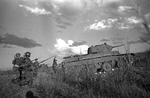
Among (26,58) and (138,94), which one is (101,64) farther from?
(138,94)

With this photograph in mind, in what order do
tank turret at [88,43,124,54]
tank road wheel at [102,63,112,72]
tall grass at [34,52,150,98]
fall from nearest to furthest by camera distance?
1. tall grass at [34,52,150,98]
2. tank road wheel at [102,63,112,72]
3. tank turret at [88,43,124,54]

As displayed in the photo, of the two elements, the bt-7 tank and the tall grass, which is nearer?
the tall grass

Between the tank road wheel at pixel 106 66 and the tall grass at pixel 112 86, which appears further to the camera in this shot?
the tank road wheel at pixel 106 66

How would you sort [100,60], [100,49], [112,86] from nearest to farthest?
[112,86] < [100,60] < [100,49]

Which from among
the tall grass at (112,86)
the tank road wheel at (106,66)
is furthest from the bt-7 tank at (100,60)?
the tall grass at (112,86)

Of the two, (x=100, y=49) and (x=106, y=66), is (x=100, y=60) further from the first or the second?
(x=100, y=49)

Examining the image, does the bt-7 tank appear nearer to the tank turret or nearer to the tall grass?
the tank turret

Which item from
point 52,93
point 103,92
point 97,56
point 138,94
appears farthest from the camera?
point 97,56

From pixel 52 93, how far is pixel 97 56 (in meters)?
10.1

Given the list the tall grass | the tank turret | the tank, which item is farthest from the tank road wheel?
the tall grass

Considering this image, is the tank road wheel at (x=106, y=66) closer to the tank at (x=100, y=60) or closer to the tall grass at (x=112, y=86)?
the tank at (x=100, y=60)

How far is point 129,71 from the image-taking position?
3.73 meters

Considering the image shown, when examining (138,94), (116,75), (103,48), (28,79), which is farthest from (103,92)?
(103,48)

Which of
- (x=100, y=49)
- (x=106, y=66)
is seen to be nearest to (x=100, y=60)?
(x=106, y=66)
